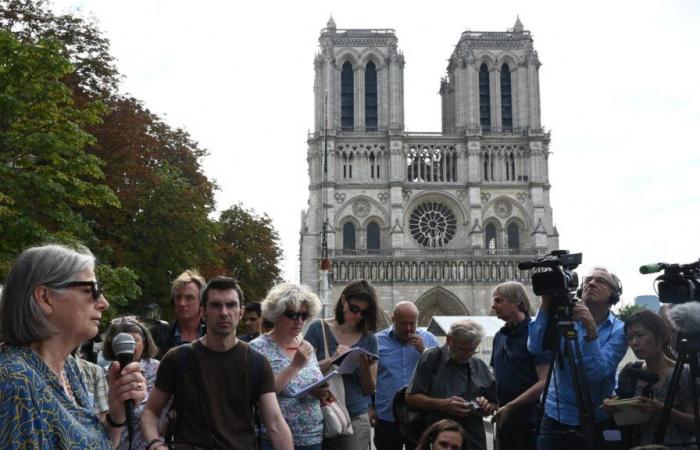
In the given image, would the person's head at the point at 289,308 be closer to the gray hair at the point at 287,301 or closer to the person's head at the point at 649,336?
the gray hair at the point at 287,301

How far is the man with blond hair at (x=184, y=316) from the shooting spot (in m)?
5.32

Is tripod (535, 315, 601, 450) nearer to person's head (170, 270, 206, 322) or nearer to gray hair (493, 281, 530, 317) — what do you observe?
gray hair (493, 281, 530, 317)

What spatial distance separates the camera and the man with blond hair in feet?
7.10

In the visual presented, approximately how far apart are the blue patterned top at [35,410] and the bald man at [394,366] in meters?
3.84

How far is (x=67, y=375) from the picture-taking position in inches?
104

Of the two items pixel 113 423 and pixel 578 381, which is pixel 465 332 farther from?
pixel 113 423

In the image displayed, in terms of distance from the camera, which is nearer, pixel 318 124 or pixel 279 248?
pixel 279 248

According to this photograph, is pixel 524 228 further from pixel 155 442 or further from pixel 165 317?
pixel 155 442

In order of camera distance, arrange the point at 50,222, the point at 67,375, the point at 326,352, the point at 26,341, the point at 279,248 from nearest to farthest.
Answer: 1. the point at 26,341
2. the point at 67,375
3. the point at 326,352
4. the point at 50,222
5. the point at 279,248

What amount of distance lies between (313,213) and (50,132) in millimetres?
34423

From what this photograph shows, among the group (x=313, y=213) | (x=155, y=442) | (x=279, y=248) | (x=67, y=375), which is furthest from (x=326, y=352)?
(x=313, y=213)

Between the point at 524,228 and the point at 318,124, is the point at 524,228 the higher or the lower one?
the lower one

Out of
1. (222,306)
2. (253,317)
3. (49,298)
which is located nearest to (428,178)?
(253,317)

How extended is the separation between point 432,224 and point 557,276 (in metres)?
44.3
